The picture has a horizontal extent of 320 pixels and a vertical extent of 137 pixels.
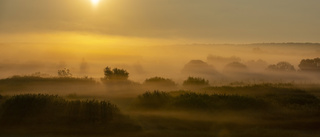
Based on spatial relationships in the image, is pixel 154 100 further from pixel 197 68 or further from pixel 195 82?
pixel 197 68

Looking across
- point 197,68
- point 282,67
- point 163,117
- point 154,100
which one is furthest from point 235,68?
point 163,117

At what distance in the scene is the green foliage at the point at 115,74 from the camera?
208 ft

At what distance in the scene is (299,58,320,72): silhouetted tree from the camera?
114562 millimetres

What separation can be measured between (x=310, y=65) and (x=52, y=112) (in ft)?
354

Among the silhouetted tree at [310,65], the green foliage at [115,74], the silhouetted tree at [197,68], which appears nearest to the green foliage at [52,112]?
the green foliage at [115,74]

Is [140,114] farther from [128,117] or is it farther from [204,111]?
[204,111]

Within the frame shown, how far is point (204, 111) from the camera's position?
25.6m

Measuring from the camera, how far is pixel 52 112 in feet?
75.8

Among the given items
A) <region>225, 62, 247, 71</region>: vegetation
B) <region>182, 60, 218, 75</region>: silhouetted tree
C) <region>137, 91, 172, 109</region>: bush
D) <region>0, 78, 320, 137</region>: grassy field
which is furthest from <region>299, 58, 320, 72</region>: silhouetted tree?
<region>137, 91, 172, 109</region>: bush

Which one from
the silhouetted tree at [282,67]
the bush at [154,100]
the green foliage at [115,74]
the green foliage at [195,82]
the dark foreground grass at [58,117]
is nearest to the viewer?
the dark foreground grass at [58,117]

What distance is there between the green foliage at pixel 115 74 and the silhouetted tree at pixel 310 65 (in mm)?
68132

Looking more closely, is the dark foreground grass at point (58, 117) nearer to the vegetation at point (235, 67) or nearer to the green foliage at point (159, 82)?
the green foliage at point (159, 82)

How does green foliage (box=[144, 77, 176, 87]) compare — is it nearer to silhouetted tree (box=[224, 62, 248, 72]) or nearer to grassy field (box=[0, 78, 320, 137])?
grassy field (box=[0, 78, 320, 137])

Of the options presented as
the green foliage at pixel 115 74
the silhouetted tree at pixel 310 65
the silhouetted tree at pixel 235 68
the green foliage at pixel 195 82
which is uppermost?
the silhouetted tree at pixel 235 68
